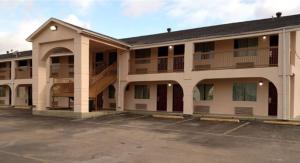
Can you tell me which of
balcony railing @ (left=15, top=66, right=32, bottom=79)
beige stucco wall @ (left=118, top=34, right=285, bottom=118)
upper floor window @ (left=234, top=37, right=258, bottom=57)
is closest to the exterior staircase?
beige stucco wall @ (left=118, top=34, right=285, bottom=118)

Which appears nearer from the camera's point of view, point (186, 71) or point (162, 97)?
point (186, 71)

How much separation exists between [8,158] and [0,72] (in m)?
26.5

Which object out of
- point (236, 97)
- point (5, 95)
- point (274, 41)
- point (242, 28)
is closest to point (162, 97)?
point (236, 97)

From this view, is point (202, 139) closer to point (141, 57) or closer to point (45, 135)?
point (45, 135)

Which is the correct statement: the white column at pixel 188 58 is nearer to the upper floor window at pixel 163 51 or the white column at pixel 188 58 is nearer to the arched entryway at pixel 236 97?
the arched entryway at pixel 236 97

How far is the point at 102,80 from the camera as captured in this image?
2020 centimetres

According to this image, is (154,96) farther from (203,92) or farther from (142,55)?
(203,92)

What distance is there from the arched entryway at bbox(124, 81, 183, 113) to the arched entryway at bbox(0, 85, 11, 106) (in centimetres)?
1662

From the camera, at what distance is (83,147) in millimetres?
8883

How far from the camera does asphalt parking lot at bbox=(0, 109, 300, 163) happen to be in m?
7.58

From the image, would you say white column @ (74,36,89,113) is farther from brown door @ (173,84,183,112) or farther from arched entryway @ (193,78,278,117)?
arched entryway @ (193,78,278,117)

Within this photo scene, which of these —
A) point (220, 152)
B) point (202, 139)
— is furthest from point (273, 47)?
point (220, 152)

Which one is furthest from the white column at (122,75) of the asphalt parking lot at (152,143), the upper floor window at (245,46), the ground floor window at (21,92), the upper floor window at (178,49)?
the ground floor window at (21,92)

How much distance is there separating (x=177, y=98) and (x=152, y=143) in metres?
10.9
